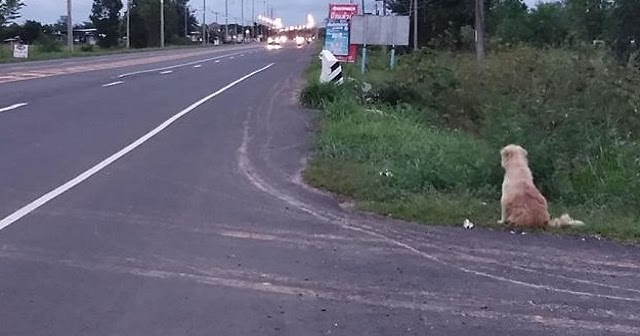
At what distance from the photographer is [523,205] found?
33.8 ft

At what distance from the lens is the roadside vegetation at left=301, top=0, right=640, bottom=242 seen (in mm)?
11664

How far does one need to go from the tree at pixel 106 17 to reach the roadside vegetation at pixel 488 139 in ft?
336

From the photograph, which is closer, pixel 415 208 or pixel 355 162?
pixel 415 208

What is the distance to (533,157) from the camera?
1241 centimetres

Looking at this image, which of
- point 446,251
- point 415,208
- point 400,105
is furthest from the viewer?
point 400,105

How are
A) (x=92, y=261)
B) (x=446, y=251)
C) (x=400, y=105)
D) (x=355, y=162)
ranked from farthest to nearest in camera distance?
1. (x=400, y=105)
2. (x=355, y=162)
3. (x=446, y=251)
4. (x=92, y=261)

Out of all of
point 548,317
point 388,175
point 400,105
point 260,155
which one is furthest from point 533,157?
point 400,105

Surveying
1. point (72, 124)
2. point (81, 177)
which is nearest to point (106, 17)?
point (72, 124)

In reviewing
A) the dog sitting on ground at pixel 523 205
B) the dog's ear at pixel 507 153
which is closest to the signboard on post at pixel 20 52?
the dog's ear at pixel 507 153

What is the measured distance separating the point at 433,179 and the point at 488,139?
7.26 feet

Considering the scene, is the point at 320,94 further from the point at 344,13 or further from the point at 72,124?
the point at 344,13

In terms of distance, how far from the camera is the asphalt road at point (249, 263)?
263 inches

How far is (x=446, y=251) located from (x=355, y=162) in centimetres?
561

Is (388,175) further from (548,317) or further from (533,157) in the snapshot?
(548,317)
